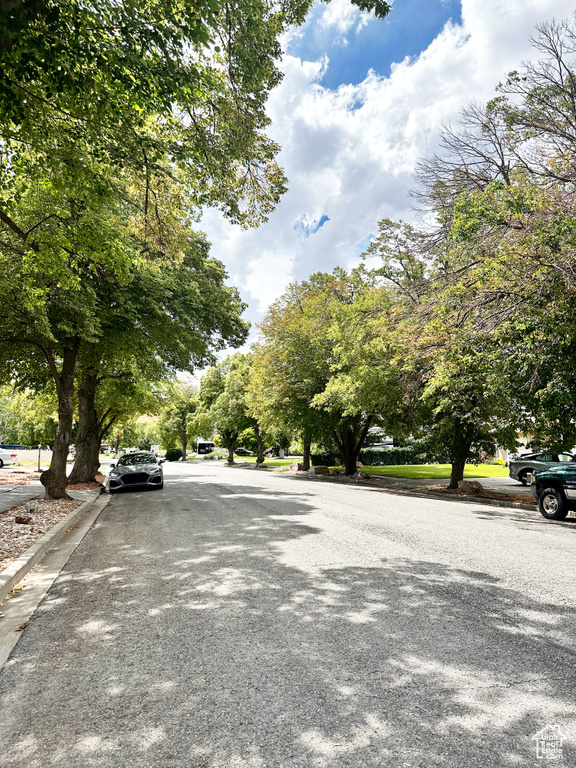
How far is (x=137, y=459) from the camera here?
61.0ft

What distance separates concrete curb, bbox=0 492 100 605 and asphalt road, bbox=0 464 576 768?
0.47 metres

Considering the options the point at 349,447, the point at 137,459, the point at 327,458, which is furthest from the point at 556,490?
the point at 327,458

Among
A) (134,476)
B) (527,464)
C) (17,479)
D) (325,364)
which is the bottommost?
(17,479)

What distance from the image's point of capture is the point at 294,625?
12.8ft

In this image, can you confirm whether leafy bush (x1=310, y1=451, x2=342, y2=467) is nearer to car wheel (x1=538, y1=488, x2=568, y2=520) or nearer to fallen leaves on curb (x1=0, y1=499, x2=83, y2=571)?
fallen leaves on curb (x1=0, y1=499, x2=83, y2=571)

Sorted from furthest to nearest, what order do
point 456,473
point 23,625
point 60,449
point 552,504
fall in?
point 456,473 → point 60,449 → point 552,504 → point 23,625

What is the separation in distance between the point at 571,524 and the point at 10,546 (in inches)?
423

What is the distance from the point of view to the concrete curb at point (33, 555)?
5.06 m

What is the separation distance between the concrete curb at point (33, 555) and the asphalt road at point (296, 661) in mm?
470

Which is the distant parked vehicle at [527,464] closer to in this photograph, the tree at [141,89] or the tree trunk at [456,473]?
the tree trunk at [456,473]

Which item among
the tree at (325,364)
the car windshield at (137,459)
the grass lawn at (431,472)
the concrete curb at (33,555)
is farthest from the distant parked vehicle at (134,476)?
the grass lawn at (431,472)

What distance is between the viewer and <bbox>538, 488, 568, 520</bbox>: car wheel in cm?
1031

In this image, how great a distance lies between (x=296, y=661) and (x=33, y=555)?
15.3ft

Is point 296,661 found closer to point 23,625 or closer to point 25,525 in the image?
point 23,625
